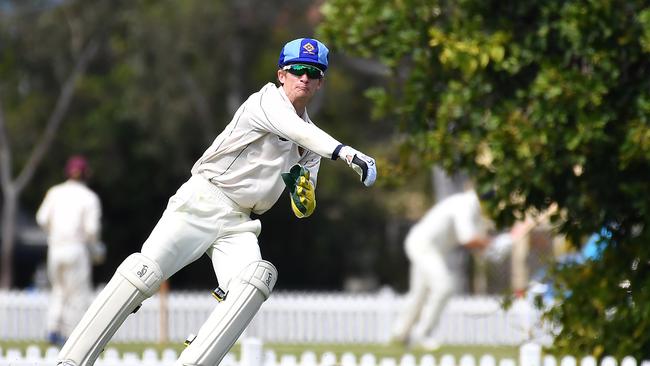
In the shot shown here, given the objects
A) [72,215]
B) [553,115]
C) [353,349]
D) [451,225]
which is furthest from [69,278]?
[553,115]

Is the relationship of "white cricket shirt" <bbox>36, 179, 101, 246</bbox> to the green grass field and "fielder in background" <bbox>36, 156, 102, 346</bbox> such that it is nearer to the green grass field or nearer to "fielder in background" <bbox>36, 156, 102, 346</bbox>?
"fielder in background" <bbox>36, 156, 102, 346</bbox>

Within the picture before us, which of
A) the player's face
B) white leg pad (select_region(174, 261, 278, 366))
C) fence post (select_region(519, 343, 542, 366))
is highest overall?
the player's face

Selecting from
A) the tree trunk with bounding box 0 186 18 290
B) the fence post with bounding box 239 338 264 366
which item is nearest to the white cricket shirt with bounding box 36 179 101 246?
the fence post with bounding box 239 338 264 366

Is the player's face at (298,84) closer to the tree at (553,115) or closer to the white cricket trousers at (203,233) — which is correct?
the white cricket trousers at (203,233)

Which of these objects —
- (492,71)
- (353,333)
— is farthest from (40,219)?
(492,71)

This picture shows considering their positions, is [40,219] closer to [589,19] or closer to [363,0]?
[363,0]

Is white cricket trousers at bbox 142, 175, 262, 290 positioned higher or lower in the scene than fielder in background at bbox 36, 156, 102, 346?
lower

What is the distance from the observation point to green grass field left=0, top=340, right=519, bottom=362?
13052 mm

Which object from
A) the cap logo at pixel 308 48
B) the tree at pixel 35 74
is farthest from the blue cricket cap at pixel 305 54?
the tree at pixel 35 74

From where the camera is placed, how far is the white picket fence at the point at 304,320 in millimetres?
16281

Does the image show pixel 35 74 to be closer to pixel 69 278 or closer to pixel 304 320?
pixel 304 320

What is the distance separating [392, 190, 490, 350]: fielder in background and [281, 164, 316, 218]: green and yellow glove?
720 centimetres

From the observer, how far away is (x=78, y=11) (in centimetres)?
3747

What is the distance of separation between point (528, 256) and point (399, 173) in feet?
65.0
